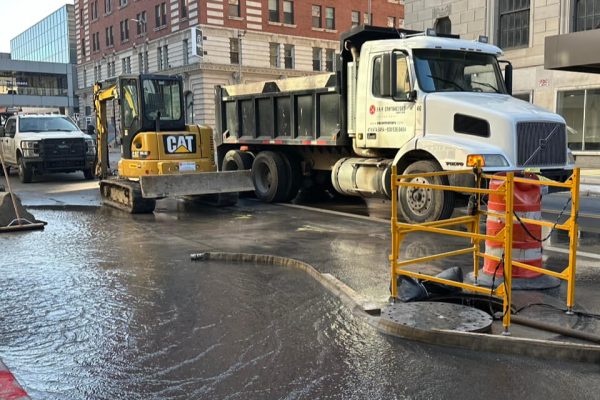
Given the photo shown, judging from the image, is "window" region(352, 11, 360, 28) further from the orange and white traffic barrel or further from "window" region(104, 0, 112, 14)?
the orange and white traffic barrel

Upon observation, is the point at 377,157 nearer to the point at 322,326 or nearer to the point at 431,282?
the point at 431,282

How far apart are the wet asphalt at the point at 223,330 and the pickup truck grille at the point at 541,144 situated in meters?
1.27

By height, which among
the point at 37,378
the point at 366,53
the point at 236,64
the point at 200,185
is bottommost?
the point at 37,378

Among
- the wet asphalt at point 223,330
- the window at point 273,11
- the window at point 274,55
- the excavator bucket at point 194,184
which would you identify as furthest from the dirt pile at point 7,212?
the window at point 273,11

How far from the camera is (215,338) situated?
5355mm

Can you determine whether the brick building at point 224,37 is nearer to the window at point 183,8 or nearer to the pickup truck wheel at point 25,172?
the window at point 183,8

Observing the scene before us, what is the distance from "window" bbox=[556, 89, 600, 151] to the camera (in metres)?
24.1

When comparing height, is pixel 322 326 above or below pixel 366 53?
below

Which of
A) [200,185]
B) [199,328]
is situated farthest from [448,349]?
[200,185]

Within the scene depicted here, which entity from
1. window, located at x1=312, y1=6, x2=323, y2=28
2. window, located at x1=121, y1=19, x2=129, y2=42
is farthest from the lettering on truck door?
window, located at x1=121, y1=19, x2=129, y2=42

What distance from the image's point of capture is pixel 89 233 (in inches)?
421

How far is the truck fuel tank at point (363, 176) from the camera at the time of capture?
38.9ft

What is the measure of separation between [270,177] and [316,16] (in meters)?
49.8

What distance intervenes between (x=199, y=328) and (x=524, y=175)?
3.85 m
